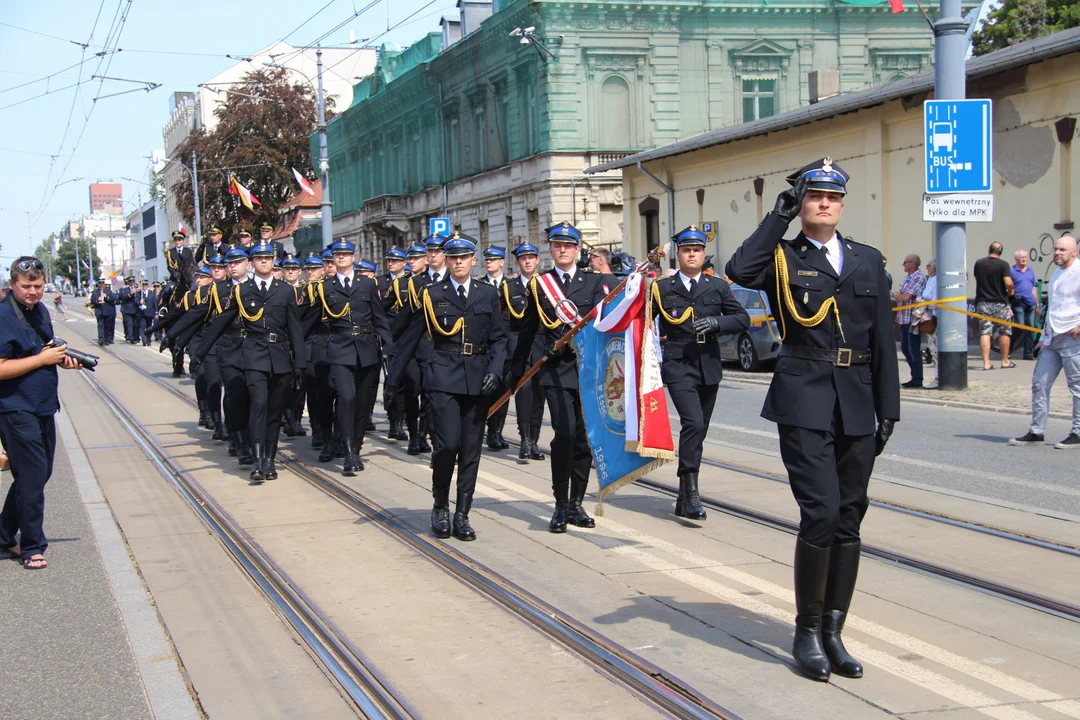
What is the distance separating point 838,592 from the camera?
5395mm

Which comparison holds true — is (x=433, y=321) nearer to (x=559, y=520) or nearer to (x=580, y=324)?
(x=580, y=324)

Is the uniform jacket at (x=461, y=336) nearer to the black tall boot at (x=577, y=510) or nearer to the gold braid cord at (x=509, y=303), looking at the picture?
the gold braid cord at (x=509, y=303)

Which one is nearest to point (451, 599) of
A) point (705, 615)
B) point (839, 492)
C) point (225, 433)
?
point (705, 615)

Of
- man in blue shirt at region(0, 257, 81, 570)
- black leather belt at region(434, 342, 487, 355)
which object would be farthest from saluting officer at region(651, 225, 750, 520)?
man in blue shirt at region(0, 257, 81, 570)

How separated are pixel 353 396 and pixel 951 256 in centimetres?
844

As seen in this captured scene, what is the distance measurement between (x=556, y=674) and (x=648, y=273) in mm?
2926

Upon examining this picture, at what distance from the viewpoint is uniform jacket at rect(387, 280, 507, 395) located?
27.5 ft

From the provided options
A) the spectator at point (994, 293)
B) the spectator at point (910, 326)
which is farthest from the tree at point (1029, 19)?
the spectator at point (910, 326)

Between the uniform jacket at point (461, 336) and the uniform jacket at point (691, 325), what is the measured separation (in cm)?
115

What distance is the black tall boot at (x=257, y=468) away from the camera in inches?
437

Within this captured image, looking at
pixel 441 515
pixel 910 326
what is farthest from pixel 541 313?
pixel 910 326

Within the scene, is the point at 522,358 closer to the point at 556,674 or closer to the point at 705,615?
the point at 705,615

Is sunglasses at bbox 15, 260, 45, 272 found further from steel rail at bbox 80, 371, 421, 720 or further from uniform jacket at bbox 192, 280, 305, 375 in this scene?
uniform jacket at bbox 192, 280, 305, 375

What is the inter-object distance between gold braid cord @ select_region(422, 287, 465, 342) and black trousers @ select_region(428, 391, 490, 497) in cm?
43
